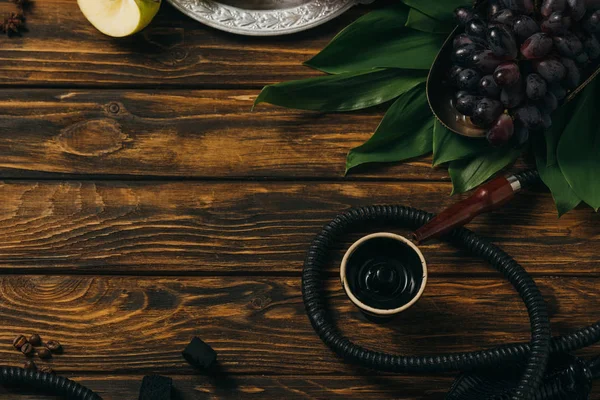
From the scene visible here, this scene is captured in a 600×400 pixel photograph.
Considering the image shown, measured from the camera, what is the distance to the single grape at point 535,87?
1.07m

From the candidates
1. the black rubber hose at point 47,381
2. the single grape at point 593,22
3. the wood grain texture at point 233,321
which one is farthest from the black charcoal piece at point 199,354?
the single grape at point 593,22

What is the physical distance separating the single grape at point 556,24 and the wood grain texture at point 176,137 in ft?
0.83

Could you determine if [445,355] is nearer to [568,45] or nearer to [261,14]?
[568,45]

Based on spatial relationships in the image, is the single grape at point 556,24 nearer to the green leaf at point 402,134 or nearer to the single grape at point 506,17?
the single grape at point 506,17

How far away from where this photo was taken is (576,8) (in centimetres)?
106

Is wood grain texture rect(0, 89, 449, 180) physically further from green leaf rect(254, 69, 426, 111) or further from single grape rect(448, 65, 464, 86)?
single grape rect(448, 65, 464, 86)

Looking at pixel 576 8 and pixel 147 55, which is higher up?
pixel 576 8

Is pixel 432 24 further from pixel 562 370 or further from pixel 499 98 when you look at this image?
pixel 562 370

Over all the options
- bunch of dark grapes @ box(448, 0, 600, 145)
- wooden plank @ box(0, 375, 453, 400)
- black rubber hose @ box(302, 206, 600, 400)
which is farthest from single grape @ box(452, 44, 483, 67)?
wooden plank @ box(0, 375, 453, 400)

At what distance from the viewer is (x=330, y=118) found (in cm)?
121

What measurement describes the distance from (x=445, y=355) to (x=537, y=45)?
427 millimetres

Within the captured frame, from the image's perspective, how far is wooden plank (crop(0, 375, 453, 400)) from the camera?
1116 millimetres

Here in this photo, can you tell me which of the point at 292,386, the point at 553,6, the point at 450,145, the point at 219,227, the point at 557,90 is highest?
the point at 553,6

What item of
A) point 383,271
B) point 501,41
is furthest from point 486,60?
point 383,271
